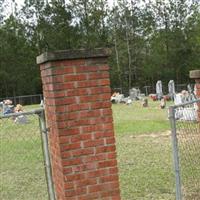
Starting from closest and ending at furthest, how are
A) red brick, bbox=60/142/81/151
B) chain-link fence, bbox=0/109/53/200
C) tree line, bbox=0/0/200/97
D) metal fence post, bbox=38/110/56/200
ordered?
Result: red brick, bbox=60/142/81/151
metal fence post, bbox=38/110/56/200
chain-link fence, bbox=0/109/53/200
tree line, bbox=0/0/200/97

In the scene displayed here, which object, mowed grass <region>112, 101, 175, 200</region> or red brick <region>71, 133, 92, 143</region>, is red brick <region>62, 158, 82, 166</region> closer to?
red brick <region>71, 133, 92, 143</region>

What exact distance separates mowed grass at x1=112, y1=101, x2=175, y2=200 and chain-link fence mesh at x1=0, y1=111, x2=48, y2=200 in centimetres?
A: 164

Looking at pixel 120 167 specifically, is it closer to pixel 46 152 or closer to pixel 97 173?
pixel 46 152

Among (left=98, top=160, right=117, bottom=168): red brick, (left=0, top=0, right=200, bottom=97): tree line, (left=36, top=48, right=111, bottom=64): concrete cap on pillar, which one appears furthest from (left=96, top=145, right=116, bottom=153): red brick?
(left=0, top=0, right=200, bottom=97): tree line

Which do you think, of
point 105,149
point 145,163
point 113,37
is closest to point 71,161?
point 105,149

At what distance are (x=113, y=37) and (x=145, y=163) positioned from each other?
151 feet

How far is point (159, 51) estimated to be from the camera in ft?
176

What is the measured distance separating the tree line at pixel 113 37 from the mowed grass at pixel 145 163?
36.5 metres

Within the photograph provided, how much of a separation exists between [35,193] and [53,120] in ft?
11.6

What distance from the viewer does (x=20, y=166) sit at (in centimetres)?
1002

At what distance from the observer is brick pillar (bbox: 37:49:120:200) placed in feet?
16.3

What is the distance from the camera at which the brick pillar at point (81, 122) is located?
4969 mm

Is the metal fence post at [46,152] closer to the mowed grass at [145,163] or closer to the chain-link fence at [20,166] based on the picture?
the chain-link fence at [20,166]

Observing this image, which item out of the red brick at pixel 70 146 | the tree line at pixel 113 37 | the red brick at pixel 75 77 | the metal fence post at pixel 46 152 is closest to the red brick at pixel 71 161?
the red brick at pixel 70 146
